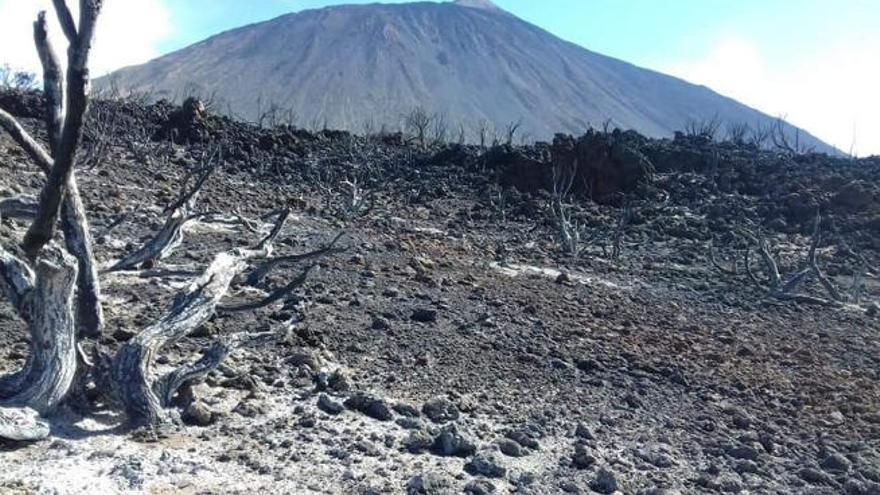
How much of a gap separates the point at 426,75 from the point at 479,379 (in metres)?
113

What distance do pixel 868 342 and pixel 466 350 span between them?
4.19 metres

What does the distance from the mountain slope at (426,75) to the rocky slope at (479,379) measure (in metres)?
77.5

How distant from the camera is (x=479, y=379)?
5.12m

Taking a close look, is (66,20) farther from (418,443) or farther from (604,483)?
(604,483)

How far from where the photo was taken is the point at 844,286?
467 inches

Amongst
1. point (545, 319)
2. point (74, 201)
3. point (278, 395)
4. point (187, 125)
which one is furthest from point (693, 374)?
point (187, 125)

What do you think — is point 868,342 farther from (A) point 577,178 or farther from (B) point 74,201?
(A) point 577,178

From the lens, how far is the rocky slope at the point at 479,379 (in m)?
3.60

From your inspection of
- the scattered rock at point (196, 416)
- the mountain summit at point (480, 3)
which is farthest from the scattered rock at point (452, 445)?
the mountain summit at point (480, 3)

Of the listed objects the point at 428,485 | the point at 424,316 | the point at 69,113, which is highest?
the point at 69,113

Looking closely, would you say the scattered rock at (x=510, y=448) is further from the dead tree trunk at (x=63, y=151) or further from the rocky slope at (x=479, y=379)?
the dead tree trunk at (x=63, y=151)

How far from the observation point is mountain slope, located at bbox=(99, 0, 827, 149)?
100062mm

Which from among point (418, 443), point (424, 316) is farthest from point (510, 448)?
point (424, 316)

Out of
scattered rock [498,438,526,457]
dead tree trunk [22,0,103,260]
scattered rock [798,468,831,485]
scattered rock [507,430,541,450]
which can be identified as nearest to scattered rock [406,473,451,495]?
scattered rock [498,438,526,457]
